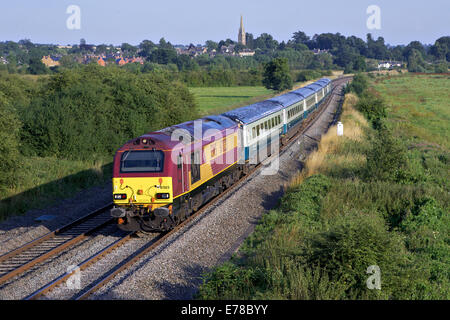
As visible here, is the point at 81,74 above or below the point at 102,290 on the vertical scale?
above

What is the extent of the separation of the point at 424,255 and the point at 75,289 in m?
8.85

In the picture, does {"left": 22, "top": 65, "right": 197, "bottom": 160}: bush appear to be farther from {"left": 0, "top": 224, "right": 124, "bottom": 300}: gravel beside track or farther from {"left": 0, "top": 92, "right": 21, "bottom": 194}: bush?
{"left": 0, "top": 224, "right": 124, "bottom": 300}: gravel beside track

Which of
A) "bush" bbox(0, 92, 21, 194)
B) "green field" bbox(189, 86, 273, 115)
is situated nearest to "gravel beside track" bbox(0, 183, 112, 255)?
"bush" bbox(0, 92, 21, 194)

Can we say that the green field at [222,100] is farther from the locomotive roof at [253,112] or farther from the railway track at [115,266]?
the railway track at [115,266]

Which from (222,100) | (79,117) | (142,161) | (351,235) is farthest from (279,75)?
(351,235)

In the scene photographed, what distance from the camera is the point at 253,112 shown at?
80.0 ft

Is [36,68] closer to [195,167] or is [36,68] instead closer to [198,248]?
[195,167]

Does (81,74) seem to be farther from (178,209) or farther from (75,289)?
(75,289)

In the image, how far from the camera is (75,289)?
1084cm

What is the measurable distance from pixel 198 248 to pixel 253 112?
12213 millimetres

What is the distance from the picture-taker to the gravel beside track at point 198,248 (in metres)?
10.7

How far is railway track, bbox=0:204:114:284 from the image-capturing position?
12323 mm
